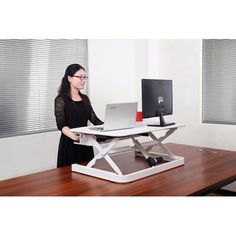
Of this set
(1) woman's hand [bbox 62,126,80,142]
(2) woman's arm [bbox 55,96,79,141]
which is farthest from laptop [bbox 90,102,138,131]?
(2) woman's arm [bbox 55,96,79,141]

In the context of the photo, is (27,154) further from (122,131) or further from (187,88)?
(187,88)

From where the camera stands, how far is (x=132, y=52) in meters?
4.68

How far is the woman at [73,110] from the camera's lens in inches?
123

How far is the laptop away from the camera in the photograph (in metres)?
2.44

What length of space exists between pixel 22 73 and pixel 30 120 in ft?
1.84

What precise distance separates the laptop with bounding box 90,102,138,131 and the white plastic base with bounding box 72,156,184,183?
0.31m

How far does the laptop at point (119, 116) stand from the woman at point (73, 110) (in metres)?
0.62

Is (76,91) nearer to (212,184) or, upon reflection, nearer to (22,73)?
(22,73)

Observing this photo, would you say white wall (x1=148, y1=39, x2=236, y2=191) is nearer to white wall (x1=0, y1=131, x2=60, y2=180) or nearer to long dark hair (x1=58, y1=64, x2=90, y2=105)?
white wall (x1=0, y1=131, x2=60, y2=180)

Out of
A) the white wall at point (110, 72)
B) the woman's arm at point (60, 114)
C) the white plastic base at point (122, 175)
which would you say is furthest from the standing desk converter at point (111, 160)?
the white wall at point (110, 72)

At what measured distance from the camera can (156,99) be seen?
2.75 metres

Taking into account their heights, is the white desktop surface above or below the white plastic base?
above

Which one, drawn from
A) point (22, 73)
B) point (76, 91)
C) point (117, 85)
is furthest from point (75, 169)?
point (117, 85)
